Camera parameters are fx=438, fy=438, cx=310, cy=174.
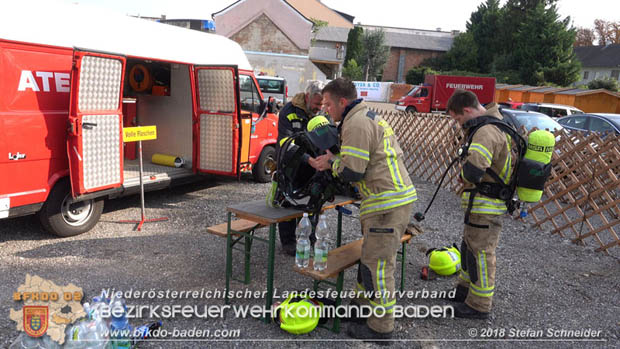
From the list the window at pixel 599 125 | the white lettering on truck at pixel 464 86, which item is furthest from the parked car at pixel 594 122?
the white lettering on truck at pixel 464 86

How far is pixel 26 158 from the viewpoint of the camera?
4.14 m

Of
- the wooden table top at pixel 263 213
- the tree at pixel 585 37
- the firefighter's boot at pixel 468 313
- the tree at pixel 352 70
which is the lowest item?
the firefighter's boot at pixel 468 313

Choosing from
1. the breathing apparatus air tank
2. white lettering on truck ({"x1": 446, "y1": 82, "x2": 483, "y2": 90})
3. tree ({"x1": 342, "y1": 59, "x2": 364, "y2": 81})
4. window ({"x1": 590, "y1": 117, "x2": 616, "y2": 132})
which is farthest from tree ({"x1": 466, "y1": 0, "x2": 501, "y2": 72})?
the breathing apparatus air tank

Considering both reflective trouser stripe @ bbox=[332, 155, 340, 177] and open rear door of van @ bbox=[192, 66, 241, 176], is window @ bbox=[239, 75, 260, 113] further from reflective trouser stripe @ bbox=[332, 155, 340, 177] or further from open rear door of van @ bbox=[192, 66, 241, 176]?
reflective trouser stripe @ bbox=[332, 155, 340, 177]

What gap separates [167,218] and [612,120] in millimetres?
9233

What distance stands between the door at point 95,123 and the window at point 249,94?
7.82ft

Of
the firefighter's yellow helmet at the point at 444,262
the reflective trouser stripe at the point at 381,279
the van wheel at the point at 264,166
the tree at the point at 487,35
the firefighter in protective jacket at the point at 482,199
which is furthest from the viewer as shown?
the tree at the point at 487,35

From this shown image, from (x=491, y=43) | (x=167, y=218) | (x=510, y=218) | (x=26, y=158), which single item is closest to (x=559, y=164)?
(x=510, y=218)

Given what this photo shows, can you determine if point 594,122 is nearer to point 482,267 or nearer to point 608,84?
point 482,267

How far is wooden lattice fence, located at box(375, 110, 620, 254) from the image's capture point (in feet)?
18.4

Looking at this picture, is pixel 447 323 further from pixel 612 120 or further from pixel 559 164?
pixel 612 120

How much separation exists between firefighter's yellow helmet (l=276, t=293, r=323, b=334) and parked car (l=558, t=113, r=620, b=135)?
27.8 feet

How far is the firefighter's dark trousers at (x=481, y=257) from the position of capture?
3303mm

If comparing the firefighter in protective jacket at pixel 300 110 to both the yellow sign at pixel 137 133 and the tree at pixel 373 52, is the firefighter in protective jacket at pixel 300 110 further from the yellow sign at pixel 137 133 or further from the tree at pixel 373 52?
the tree at pixel 373 52
